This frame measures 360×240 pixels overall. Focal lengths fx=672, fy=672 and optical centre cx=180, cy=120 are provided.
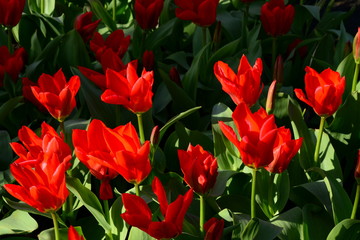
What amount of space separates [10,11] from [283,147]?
3.74ft

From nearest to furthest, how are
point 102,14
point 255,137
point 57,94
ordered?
point 255,137 → point 57,94 → point 102,14

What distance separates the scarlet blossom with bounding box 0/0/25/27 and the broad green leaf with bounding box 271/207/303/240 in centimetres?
109

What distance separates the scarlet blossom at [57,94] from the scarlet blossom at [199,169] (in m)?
0.39

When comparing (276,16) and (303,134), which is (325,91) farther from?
(276,16)

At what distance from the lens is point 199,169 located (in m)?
1.24

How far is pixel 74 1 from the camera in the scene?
9.62ft

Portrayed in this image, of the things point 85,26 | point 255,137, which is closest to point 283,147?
point 255,137

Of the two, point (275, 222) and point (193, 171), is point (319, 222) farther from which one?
point (193, 171)

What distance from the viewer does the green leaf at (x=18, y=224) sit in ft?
5.02

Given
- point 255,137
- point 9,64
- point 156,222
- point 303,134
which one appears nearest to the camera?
point 156,222

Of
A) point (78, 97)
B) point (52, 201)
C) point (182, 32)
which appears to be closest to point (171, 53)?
point (182, 32)

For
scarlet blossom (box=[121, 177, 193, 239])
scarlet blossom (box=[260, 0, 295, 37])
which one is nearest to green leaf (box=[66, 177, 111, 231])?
scarlet blossom (box=[121, 177, 193, 239])

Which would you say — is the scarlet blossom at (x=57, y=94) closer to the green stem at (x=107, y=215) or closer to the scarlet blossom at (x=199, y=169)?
the green stem at (x=107, y=215)

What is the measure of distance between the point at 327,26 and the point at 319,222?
4.73ft
